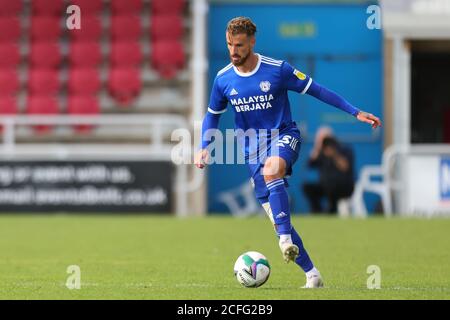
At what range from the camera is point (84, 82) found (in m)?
24.9

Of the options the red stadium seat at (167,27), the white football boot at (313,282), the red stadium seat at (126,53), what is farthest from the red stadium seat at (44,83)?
the white football boot at (313,282)

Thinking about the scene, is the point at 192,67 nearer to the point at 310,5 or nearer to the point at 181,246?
the point at 310,5

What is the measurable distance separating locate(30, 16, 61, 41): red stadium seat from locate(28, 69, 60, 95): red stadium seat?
84 centimetres

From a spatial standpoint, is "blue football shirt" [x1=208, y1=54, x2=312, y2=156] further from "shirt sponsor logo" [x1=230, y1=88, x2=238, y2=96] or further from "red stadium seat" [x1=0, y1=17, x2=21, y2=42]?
"red stadium seat" [x1=0, y1=17, x2=21, y2=42]

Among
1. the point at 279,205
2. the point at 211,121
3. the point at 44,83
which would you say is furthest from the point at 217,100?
the point at 44,83

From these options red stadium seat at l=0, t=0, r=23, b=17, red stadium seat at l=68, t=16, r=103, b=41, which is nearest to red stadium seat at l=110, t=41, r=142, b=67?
red stadium seat at l=68, t=16, r=103, b=41

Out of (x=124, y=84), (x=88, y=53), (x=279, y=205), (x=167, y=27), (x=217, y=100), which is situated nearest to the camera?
(x=279, y=205)

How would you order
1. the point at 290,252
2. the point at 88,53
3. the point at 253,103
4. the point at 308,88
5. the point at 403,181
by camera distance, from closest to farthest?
the point at 290,252 < the point at 253,103 < the point at 308,88 < the point at 403,181 < the point at 88,53

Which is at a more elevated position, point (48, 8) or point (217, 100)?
point (48, 8)

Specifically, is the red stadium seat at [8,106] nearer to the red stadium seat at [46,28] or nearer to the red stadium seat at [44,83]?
the red stadium seat at [44,83]

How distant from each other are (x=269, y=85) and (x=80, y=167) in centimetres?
1223

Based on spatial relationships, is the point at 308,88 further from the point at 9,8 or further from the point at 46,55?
the point at 9,8

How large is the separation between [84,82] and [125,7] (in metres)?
1.94

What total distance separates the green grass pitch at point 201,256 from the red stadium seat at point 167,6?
648 cm
